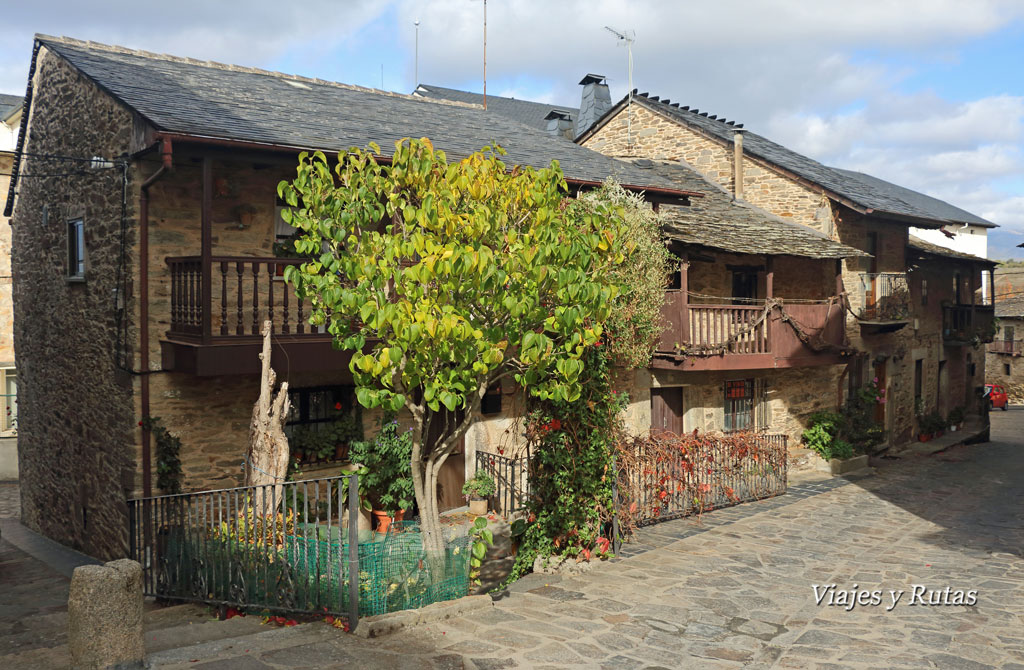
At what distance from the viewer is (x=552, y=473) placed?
31.0 feet

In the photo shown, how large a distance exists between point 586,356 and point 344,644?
4.17 meters

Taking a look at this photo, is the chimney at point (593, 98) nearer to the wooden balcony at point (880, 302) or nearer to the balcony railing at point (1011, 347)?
the wooden balcony at point (880, 302)

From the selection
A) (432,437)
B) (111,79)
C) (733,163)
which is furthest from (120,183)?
(733,163)

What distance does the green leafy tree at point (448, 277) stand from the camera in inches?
259

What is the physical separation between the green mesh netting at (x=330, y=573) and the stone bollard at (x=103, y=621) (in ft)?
5.74

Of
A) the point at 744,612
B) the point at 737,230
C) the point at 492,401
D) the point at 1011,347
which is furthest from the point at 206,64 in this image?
the point at 1011,347

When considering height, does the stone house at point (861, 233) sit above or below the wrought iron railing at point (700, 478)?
above

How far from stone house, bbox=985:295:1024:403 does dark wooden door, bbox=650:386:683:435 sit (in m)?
29.4

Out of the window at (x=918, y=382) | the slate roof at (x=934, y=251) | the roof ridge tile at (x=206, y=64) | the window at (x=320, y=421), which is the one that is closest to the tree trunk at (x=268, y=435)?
the window at (x=320, y=421)

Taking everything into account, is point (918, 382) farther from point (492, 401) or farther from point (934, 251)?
point (492, 401)

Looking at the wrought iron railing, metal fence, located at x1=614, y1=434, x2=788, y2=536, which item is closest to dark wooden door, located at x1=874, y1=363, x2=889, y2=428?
the wrought iron railing

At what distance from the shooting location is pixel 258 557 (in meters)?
7.89

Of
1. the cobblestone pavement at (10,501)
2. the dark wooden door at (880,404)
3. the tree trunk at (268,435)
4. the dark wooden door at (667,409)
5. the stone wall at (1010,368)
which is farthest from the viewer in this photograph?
the stone wall at (1010,368)

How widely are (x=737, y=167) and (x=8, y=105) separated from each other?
20.4 m
